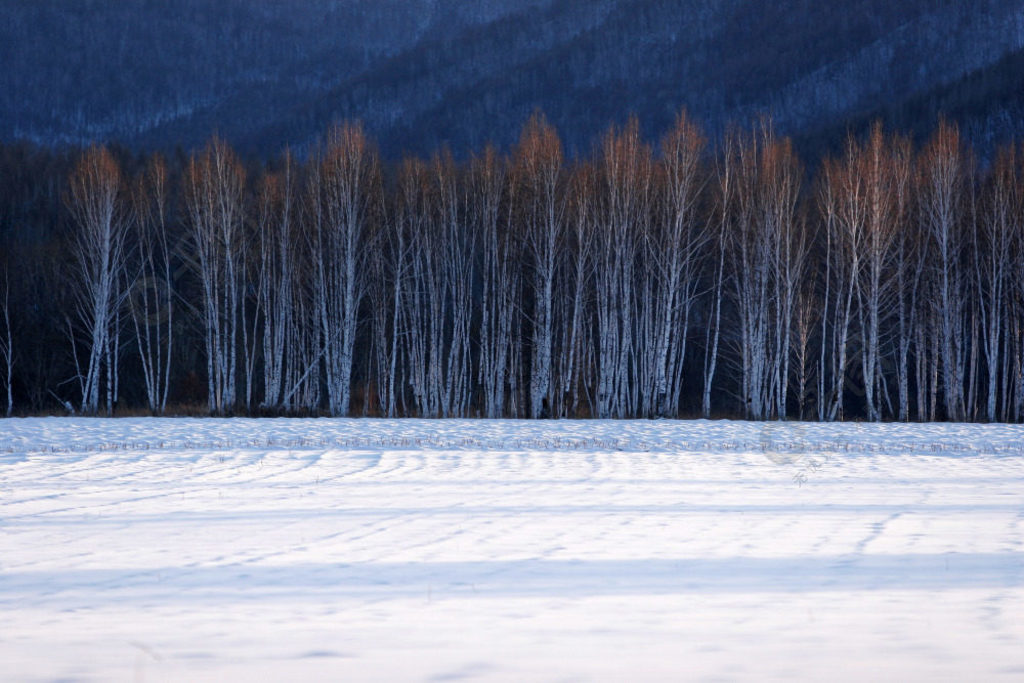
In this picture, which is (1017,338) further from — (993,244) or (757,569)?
(757,569)

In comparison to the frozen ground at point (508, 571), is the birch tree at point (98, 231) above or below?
above

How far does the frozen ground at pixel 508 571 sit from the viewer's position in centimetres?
457

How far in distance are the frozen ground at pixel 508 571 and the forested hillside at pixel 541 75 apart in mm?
50721

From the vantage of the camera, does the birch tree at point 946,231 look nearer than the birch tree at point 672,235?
No

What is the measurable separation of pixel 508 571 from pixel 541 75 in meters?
87.0

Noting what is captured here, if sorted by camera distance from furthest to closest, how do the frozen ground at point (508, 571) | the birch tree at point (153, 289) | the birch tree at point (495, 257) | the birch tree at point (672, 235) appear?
1. the birch tree at point (153, 289)
2. the birch tree at point (495, 257)
3. the birch tree at point (672, 235)
4. the frozen ground at point (508, 571)

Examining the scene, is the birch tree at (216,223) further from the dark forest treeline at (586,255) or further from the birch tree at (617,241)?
the birch tree at (617,241)

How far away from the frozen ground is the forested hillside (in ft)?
166

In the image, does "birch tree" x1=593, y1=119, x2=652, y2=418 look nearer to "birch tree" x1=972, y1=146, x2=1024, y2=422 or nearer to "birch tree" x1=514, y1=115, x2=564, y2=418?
"birch tree" x1=514, y1=115, x2=564, y2=418

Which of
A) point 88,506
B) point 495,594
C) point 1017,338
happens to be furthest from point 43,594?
point 1017,338

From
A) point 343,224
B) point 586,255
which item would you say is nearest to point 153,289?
point 343,224

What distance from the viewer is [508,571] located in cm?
654

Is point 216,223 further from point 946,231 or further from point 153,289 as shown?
point 946,231

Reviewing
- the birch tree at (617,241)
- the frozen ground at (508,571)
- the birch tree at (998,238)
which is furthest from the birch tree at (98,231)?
the birch tree at (998,238)
